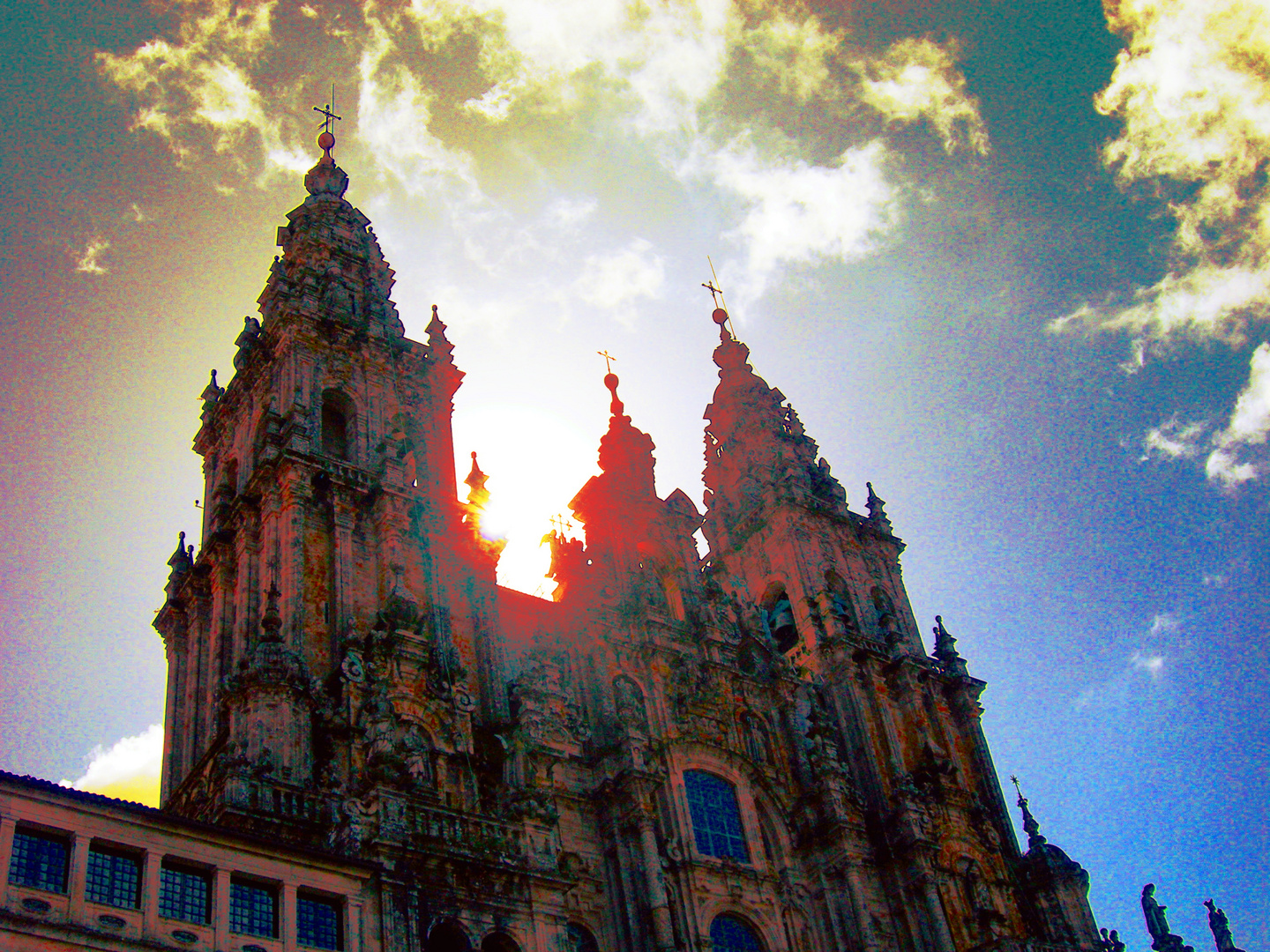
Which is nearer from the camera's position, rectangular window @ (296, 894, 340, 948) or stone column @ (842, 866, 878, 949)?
rectangular window @ (296, 894, 340, 948)

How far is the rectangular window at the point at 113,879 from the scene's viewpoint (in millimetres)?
19188

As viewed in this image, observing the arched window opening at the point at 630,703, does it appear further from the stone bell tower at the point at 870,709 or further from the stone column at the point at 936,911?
the stone column at the point at 936,911

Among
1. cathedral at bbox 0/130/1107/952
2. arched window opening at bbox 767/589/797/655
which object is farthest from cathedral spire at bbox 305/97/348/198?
arched window opening at bbox 767/589/797/655

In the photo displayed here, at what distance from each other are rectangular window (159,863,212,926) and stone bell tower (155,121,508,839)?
3.56m

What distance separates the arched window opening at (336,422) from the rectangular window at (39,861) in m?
19.5

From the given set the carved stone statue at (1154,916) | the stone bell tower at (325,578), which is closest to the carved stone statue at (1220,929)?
the carved stone statue at (1154,916)

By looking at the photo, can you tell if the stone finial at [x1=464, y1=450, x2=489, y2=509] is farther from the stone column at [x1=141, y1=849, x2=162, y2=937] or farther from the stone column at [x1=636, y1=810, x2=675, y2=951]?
the stone column at [x1=141, y1=849, x2=162, y2=937]

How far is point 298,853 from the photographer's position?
21.6 meters

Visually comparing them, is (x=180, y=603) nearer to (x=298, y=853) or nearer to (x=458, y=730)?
(x=458, y=730)

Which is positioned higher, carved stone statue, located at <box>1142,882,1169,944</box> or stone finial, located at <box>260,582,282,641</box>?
stone finial, located at <box>260,582,282,641</box>

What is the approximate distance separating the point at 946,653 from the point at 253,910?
31.7m

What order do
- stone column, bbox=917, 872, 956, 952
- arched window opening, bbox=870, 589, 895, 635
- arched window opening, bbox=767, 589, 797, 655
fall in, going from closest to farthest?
stone column, bbox=917, 872, 956, 952 → arched window opening, bbox=870, 589, 895, 635 → arched window opening, bbox=767, 589, 797, 655

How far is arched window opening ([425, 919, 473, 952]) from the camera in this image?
23000mm

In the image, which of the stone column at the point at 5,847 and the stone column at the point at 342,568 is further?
the stone column at the point at 342,568
